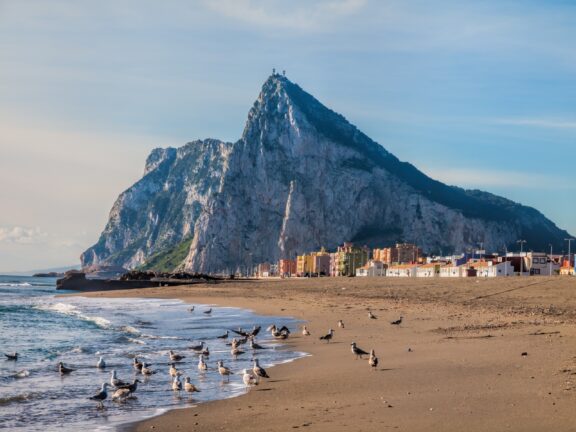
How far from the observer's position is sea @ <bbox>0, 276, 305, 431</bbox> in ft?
46.5

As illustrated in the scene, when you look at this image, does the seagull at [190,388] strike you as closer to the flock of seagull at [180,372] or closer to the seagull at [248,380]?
the flock of seagull at [180,372]

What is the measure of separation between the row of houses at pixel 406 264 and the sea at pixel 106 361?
210ft

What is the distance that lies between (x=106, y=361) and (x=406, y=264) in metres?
116

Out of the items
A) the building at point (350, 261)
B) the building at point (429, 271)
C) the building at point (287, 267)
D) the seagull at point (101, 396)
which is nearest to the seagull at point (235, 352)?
the seagull at point (101, 396)

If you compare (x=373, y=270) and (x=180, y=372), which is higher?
(x=373, y=270)

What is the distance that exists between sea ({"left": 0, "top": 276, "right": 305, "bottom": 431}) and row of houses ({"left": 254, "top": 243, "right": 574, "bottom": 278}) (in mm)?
63883

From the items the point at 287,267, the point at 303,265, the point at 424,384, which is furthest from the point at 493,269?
the point at 287,267

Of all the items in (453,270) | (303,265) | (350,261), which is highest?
(350,261)

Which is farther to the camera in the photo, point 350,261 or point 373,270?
point 350,261

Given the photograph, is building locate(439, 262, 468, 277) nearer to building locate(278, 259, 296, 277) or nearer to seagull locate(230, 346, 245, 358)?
building locate(278, 259, 296, 277)

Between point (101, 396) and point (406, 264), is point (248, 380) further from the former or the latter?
point (406, 264)

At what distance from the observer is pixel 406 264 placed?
135500 millimetres

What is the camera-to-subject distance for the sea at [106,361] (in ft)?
46.5

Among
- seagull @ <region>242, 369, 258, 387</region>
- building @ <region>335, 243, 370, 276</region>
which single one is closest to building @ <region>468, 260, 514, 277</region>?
building @ <region>335, 243, 370, 276</region>
